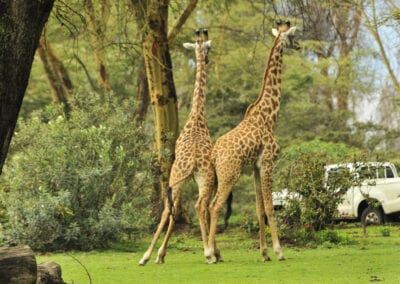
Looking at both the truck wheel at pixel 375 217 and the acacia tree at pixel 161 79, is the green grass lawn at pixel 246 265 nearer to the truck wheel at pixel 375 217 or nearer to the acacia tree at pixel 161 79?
the acacia tree at pixel 161 79

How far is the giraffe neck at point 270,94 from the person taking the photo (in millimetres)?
A: 12789

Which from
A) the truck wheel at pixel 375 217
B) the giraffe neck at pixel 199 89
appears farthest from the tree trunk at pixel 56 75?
the giraffe neck at pixel 199 89

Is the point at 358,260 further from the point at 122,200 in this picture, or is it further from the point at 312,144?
the point at 312,144

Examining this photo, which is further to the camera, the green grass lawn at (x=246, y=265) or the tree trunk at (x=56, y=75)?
the tree trunk at (x=56, y=75)

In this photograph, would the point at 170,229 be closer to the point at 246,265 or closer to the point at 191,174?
the point at 191,174

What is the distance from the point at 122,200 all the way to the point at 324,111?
20.0 meters

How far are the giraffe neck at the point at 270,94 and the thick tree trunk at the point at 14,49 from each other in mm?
6045

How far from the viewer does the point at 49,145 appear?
49.2 feet

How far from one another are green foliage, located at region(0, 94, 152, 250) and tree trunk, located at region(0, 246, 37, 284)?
21.0 feet

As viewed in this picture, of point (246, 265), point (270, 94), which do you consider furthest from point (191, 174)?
point (270, 94)

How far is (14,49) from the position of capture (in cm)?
707

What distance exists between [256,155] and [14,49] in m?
5.85

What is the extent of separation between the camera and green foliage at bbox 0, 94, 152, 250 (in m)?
14.4

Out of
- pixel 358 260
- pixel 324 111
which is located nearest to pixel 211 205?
pixel 358 260
